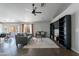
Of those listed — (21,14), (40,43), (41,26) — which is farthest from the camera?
(40,43)

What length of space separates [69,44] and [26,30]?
8.22 ft

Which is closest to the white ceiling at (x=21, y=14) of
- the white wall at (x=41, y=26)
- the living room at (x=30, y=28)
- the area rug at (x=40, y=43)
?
the living room at (x=30, y=28)

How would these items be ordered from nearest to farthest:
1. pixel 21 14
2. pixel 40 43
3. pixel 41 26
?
pixel 21 14
pixel 41 26
pixel 40 43

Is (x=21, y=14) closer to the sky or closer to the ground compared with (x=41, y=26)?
closer to the sky

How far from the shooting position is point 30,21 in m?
5.08

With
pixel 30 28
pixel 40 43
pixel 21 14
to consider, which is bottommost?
pixel 40 43

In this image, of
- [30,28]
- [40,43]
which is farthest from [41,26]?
[40,43]

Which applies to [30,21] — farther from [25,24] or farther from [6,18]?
[6,18]

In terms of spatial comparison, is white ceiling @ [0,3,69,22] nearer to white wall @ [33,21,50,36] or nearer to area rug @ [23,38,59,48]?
white wall @ [33,21,50,36]

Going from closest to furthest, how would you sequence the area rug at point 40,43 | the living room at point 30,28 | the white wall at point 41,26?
the living room at point 30,28 → the white wall at point 41,26 → the area rug at point 40,43

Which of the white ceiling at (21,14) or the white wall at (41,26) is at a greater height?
the white ceiling at (21,14)

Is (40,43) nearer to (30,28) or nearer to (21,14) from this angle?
(30,28)

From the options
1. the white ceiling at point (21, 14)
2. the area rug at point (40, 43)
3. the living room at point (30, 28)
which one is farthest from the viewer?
the area rug at point (40, 43)

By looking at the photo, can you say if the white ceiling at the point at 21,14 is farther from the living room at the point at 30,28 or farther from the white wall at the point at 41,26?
the white wall at the point at 41,26
